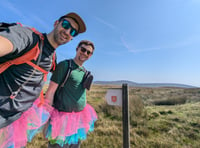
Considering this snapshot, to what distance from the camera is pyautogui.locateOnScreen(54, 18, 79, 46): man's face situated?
1.26 meters

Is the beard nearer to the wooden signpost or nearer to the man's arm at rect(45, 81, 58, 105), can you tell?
the man's arm at rect(45, 81, 58, 105)

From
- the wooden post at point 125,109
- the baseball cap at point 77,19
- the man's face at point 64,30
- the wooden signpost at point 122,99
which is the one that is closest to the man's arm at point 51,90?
the man's face at point 64,30

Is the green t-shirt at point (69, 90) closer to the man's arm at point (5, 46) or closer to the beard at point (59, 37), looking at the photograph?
the beard at point (59, 37)

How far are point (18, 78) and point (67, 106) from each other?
2.53ft

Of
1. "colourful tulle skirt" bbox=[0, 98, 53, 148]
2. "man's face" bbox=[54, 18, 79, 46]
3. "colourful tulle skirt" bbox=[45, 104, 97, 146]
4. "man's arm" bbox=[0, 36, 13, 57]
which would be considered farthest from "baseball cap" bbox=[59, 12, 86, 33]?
"colourful tulle skirt" bbox=[45, 104, 97, 146]

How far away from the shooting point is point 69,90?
166 cm

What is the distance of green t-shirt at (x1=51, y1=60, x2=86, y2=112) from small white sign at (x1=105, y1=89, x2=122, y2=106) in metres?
0.65

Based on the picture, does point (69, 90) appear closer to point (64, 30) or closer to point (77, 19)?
point (64, 30)

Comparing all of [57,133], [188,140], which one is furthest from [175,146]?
[57,133]

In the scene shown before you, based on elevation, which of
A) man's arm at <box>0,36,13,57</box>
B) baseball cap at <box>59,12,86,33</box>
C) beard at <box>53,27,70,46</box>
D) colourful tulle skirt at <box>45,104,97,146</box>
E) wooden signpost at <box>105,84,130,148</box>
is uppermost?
baseball cap at <box>59,12,86,33</box>

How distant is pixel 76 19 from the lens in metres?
1.43

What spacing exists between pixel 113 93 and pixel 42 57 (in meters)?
1.47

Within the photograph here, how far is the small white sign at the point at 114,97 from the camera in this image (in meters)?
2.23

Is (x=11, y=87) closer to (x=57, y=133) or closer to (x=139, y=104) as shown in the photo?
(x=57, y=133)
